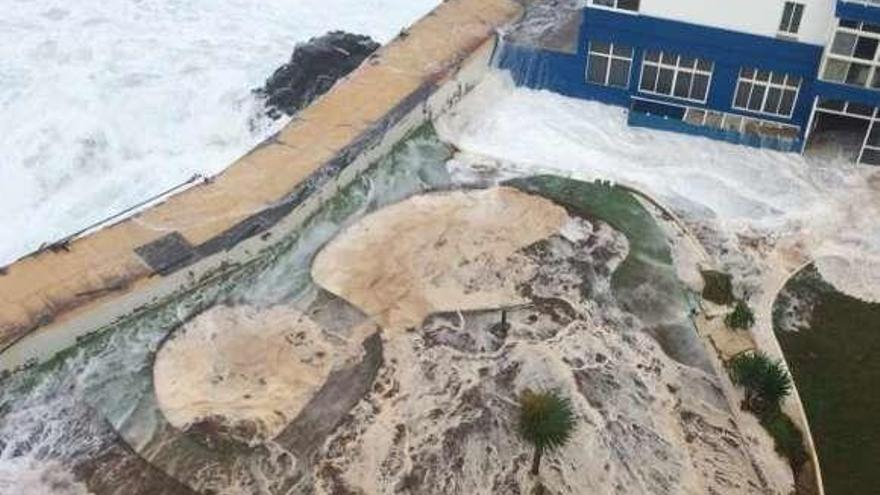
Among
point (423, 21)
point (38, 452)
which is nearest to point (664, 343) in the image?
point (38, 452)

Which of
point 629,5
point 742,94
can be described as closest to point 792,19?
point 742,94

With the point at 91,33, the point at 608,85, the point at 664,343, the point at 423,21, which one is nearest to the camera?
the point at 664,343

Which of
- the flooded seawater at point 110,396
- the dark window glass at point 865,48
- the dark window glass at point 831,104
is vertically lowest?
the flooded seawater at point 110,396

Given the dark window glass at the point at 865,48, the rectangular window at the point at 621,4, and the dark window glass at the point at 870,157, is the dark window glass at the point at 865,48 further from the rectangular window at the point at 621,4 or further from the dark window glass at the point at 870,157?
the rectangular window at the point at 621,4

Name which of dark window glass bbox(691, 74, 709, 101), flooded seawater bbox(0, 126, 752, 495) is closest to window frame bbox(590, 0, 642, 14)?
dark window glass bbox(691, 74, 709, 101)

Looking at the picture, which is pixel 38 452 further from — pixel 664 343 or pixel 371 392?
pixel 664 343

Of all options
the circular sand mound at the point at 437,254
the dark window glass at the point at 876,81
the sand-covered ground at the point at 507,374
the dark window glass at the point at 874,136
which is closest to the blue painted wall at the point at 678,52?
the dark window glass at the point at 876,81

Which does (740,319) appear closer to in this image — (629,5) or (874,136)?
(874,136)
